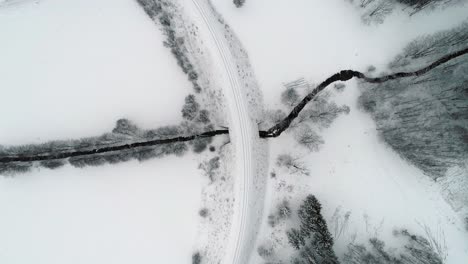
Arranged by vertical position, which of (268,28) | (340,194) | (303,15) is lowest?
(340,194)

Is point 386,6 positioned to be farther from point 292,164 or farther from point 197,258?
point 197,258

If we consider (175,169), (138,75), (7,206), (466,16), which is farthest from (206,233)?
(466,16)

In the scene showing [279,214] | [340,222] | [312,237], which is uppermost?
[340,222]

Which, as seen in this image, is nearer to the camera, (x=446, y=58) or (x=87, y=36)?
(x=446, y=58)

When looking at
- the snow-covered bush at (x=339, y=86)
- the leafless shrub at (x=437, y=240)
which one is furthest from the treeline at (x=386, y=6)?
the leafless shrub at (x=437, y=240)

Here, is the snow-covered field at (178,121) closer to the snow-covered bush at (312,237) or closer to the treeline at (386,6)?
the treeline at (386,6)

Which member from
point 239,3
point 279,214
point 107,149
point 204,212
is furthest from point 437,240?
point 107,149

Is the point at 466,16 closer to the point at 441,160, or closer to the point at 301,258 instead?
the point at 441,160
